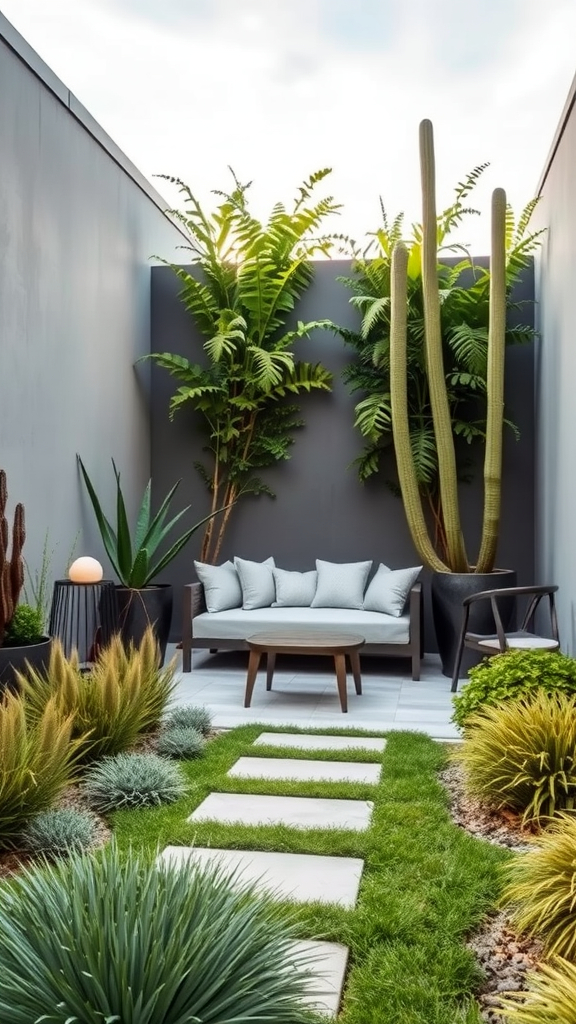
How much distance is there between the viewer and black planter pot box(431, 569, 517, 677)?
18.9 ft

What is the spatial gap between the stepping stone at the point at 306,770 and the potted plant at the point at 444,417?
231 centimetres

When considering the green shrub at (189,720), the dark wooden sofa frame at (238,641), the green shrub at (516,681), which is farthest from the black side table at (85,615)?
the green shrub at (516,681)

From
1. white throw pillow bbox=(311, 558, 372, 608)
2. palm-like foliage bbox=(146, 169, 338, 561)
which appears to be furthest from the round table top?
palm-like foliage bbox=(146, 169, 338, 561)

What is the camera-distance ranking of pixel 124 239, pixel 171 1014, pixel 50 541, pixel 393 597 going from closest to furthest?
pixel 171 1014 → pixel 50 541 → pixel 393 597 → pixel 124 239

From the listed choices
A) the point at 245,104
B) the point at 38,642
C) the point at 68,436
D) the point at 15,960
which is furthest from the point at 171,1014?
the point at 245,104

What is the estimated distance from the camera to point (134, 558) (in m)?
6.37

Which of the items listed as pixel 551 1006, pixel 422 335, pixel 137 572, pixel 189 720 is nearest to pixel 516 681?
pixel 189 720

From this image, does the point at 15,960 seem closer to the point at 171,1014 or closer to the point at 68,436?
the point at 171,1014

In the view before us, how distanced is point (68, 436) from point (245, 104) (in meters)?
3.54

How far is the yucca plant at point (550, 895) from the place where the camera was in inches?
80.4

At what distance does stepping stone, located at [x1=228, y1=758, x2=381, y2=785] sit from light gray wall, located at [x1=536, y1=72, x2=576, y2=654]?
6.28 ft

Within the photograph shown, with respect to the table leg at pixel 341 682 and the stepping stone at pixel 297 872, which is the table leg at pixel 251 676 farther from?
the stepping stone at pixel 297 872

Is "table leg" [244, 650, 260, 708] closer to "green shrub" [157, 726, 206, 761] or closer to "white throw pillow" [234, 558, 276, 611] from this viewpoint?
"green shrub" [157, 726, 206, 761]

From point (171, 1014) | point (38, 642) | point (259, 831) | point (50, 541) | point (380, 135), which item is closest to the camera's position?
point (171, 1014)
